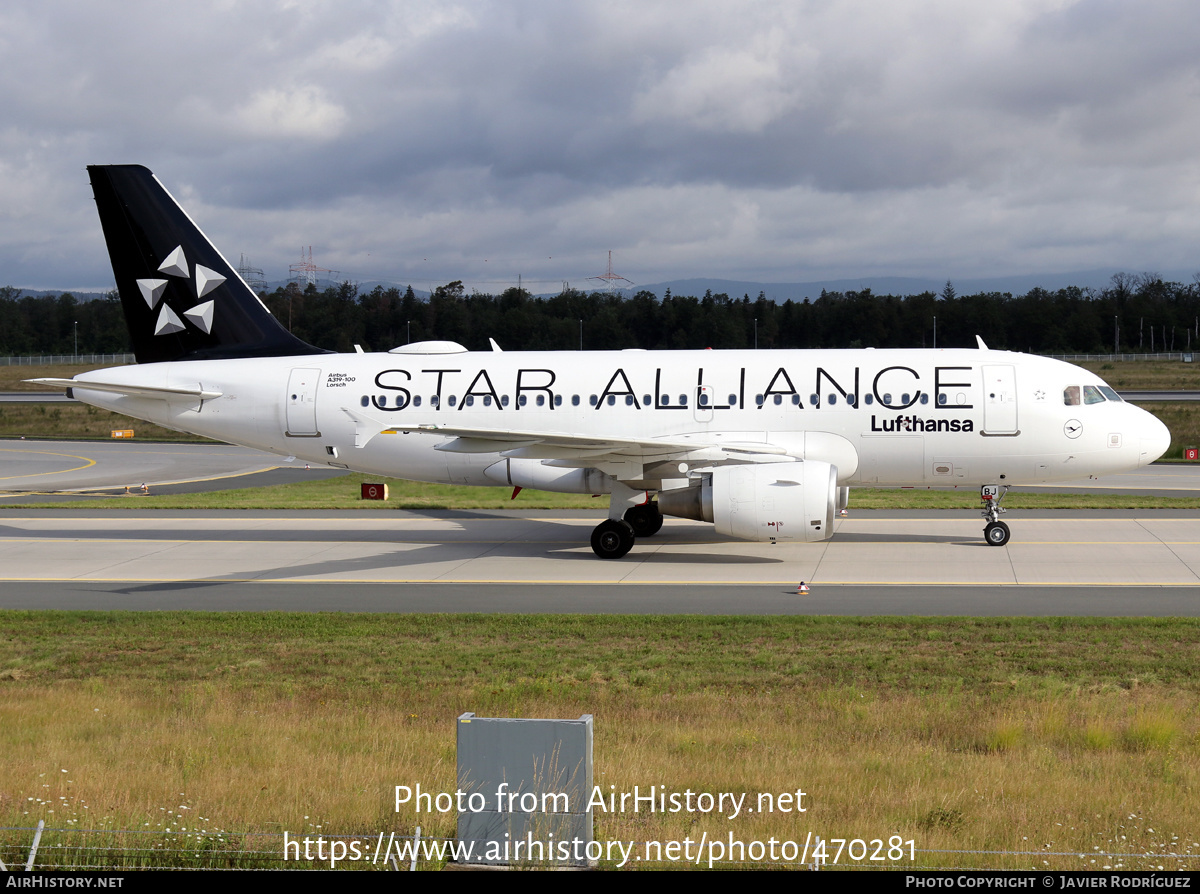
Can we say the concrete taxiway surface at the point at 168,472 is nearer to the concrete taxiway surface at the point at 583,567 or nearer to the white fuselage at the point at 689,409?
the concrete taxiway surface at the point at 583,567

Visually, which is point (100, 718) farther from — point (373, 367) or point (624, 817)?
point (373, 367)

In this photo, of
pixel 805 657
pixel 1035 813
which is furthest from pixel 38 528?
pixel 1035 813

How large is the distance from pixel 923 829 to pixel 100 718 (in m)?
8.61

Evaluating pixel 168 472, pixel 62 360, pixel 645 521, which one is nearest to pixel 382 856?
pixel 645 521

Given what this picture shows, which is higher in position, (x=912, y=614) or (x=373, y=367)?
(x=373, y=367)

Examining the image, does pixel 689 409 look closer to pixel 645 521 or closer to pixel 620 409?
pixel 620 409

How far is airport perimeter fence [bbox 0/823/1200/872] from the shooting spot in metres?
6.86

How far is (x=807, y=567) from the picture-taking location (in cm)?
2275

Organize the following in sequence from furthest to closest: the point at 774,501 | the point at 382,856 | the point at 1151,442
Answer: the point at 1151,442
the point at 774,501
the point at 382,856

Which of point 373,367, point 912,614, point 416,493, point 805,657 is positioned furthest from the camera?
point 416,493

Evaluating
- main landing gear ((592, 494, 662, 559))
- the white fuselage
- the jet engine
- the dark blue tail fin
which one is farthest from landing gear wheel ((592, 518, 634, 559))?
the dark blue tail fin

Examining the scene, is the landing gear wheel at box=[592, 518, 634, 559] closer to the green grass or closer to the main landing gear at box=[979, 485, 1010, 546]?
the green grass

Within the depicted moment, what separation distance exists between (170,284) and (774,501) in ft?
50.6

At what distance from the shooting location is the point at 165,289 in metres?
26.5
